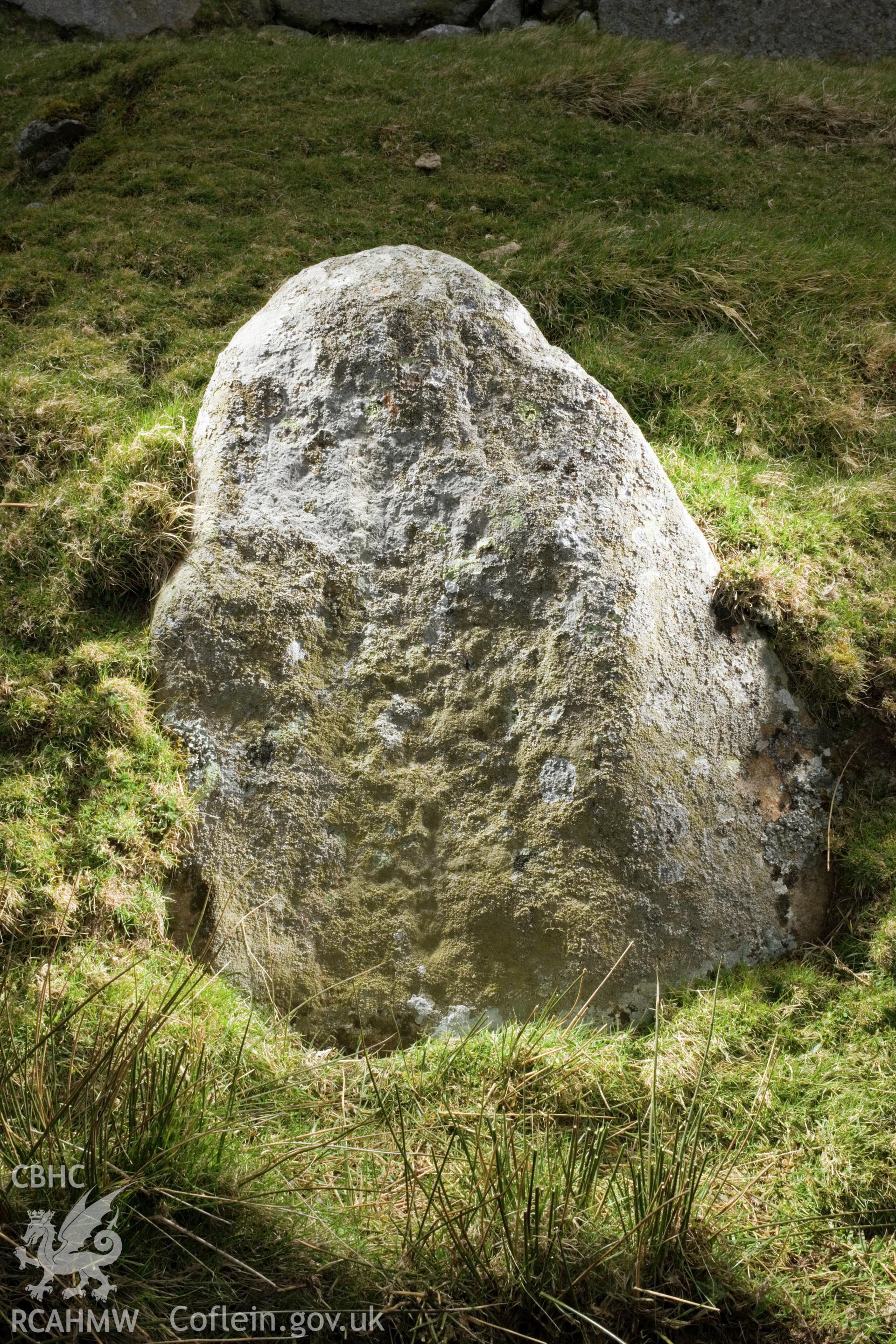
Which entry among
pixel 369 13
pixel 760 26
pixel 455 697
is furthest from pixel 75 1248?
pixel 760 26

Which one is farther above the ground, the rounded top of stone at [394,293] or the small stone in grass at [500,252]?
the small stone in grass at [500,252]

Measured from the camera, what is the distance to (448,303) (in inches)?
173

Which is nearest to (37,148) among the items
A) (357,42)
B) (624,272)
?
(357,42)

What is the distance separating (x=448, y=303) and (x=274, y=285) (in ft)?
7.72

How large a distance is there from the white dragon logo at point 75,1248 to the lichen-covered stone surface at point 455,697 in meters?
1.22

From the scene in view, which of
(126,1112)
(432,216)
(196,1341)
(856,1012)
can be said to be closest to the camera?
(196,1341)

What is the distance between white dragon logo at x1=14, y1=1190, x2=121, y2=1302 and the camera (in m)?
2.26

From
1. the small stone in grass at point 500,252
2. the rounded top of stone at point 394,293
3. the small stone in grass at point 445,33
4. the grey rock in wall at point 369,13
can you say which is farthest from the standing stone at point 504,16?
the rounded top of stone at point 394,293

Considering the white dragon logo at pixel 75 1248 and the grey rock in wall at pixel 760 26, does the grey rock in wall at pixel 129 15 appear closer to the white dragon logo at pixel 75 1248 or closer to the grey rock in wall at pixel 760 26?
the grey rock in wall at pixel 760 26

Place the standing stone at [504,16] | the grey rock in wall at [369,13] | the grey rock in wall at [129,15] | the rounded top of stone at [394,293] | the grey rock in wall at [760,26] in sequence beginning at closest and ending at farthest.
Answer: the rounded top of stone at [394,293] < the grey rock in wall at [129,15] < the grey rock in wall at [760,26] < the grey rock in wall at [369,13] < the standing stone at [504,16]

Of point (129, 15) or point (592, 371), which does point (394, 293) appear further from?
point (129, 15)

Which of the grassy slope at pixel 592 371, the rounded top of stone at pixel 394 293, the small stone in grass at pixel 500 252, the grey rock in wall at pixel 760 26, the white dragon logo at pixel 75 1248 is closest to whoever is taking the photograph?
the white dragon logo at pixel 75 1248

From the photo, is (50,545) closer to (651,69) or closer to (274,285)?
(274,285)

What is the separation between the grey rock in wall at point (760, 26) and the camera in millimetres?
10086
